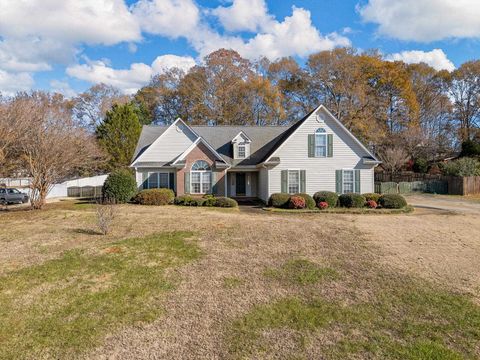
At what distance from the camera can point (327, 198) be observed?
20.0 m

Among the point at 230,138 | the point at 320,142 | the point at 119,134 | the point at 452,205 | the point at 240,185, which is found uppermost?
the point at 119,134

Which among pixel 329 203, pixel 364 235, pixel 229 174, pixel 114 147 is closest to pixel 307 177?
pixel 329 203

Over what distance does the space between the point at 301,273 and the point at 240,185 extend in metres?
18.8

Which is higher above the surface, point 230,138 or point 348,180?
point 230,138

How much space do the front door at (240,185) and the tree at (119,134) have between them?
632 inches

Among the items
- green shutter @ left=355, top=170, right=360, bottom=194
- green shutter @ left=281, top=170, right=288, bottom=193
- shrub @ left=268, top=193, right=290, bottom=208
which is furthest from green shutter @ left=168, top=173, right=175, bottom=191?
green shutter @ left=355, top=170, right=360, bottom=194

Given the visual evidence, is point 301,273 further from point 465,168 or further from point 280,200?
point 465,168

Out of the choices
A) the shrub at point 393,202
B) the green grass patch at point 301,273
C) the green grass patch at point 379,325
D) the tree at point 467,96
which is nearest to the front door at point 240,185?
the shrub at point 393,202

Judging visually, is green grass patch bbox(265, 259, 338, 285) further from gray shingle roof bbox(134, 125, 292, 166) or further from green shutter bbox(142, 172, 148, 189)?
green shutter bbox(142, 172, 148, 189)

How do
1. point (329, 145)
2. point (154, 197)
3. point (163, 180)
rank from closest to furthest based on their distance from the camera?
point (154, 197)
point (329, 145)
point (163, 180)

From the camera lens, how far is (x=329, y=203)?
20.0m

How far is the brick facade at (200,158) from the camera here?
2331 centimetres

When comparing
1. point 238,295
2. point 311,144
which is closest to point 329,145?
point 311,144

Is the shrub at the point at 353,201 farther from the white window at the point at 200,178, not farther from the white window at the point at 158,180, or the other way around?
the white window at the point at 158,180
